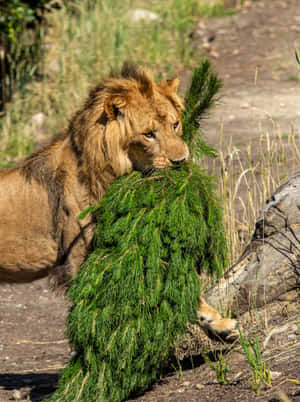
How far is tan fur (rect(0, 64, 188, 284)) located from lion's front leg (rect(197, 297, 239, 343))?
0.76 m

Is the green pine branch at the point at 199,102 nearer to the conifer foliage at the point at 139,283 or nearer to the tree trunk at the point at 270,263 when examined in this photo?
the conifer foliage at the point at 139,283

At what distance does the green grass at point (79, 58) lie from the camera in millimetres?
9336

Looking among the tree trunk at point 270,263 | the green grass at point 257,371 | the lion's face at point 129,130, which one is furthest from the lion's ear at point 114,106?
the green grass at point 257,371

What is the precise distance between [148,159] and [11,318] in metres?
2.85

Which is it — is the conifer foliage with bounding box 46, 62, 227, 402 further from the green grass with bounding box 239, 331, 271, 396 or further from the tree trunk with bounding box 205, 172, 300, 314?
the tree trunk with bounding box 205, 172, 300, 314

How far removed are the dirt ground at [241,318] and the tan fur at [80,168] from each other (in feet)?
2.76

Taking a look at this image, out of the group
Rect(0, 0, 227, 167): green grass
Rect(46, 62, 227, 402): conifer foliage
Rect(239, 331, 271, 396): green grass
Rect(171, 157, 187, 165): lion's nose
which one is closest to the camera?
Rect(239, 331, 271, 396): green grass

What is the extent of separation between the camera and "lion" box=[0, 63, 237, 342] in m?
3.58

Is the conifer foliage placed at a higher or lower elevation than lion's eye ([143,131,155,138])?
lower

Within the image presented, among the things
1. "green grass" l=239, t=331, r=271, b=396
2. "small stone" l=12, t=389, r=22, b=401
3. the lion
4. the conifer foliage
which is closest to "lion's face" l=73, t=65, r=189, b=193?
the lion

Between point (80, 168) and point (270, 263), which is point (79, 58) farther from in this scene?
point (270, 263)

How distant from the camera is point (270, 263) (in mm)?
3996

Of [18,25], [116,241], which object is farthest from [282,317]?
[18,25]

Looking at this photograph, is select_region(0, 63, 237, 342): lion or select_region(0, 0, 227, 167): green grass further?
select_region(0, 0, 227, 167): green grass
